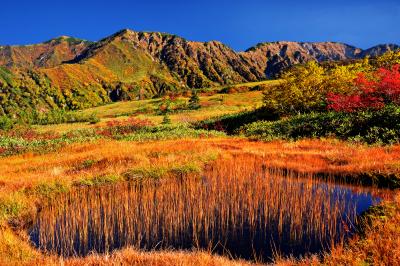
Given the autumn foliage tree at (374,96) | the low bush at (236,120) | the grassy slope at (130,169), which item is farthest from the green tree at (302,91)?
the grassy slope at (130,169)

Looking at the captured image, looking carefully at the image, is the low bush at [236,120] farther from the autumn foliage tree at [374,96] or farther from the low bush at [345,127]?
the autumn foliage tree at [374,96]

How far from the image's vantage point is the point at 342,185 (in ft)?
47.5

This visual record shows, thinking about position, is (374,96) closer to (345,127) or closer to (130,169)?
(345,127)

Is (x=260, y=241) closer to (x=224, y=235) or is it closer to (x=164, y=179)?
(x=224, y=235)

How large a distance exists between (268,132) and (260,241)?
2292 cm

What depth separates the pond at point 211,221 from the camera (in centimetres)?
915

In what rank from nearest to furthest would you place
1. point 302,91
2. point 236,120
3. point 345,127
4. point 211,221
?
point 211,221
point 345,127
point 302,91
point 236,120

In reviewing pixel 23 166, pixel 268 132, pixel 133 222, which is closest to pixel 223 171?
pixel 133 222

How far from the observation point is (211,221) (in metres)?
10.6

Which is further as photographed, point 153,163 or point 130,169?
point 153,163

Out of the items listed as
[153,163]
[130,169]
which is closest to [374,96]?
[153,163]

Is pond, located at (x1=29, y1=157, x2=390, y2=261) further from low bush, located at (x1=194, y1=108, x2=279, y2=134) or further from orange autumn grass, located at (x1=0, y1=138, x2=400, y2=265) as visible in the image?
low bush, located at (x1=194, y1=108, x2=279, y2=134)

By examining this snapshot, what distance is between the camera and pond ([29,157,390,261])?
9.15 m

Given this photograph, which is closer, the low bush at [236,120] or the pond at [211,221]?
the pond at [211,221]
